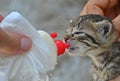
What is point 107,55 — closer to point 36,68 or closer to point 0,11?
point 36,68

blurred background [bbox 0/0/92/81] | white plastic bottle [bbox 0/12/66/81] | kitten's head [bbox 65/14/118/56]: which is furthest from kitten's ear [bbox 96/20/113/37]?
blurred background [bbox 0/0/92/81]

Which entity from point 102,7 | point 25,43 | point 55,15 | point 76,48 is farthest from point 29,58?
point 55,15

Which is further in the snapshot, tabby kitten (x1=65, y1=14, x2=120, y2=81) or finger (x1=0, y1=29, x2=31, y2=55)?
tabby kitten (x1=65, y1=14, x2=120, y2=81)

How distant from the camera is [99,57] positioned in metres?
0.82

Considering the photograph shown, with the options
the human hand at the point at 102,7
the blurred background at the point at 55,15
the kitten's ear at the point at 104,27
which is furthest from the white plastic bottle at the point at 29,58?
the blurred background at the point at 55,15

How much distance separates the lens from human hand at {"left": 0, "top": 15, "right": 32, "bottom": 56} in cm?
55

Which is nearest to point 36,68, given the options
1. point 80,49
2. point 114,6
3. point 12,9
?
point 80,49

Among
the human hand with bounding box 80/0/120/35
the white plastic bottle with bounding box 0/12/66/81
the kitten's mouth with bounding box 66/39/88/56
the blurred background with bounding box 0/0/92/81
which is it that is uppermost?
the white plastic bottle with bounding box 0/12/66/81

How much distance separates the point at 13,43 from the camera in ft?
1.86

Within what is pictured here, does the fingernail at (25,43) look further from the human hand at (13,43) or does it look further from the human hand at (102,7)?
the human hand at (102,7)

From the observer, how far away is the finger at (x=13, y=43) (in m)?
0.55

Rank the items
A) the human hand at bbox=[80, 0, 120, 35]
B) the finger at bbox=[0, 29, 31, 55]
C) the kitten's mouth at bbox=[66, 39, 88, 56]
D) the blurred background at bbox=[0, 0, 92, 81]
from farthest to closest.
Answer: the blurred background at bbox=[0, 0, 92, 81] < the human hand at bbox=[80, 0, 120, 35] < the kitten's mouth at bbox=[66, 39, 88, 56] < the finger at bbox=[0, 29, 31, 55]

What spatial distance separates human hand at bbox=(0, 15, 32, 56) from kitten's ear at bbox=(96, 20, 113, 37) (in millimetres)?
→ 196

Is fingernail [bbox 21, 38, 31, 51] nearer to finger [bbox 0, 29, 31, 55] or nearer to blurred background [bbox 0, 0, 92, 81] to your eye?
finger [bbox 0, 29, 31, 55]
